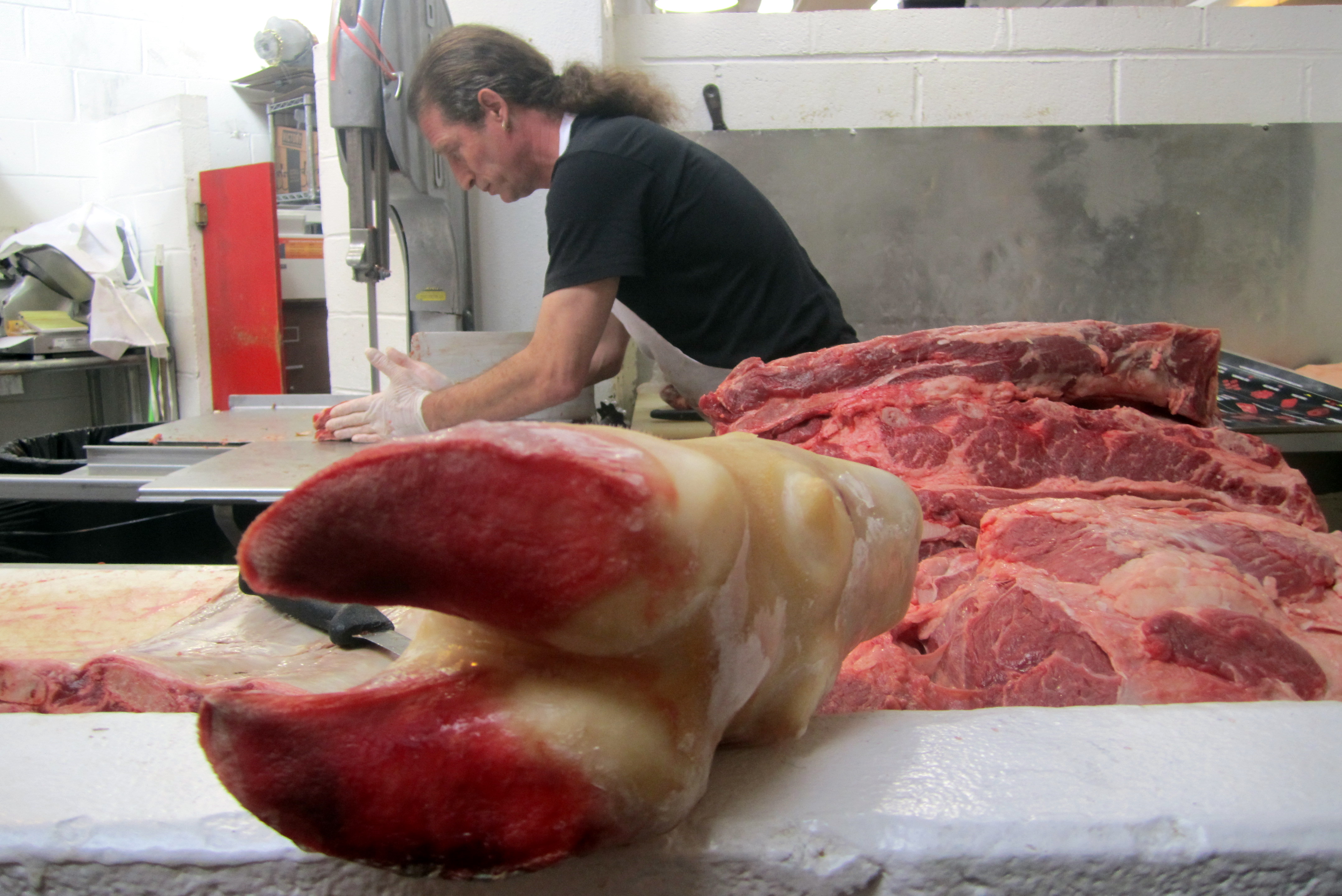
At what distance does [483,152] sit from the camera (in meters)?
2.35

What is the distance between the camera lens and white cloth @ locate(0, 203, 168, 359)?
4.98 m

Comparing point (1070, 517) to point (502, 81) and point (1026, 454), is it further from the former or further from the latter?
point (502, 81)

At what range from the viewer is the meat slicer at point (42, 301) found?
186 inches

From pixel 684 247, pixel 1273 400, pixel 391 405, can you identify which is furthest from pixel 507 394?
pixel 1273 400

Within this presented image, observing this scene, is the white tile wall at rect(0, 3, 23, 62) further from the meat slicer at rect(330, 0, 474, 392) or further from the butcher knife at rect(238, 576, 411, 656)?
the butcher knife at rect(238, 576, 411, 656)

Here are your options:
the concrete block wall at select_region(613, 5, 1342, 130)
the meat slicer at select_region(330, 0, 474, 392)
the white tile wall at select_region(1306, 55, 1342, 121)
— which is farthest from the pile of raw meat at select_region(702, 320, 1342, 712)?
the white tile wall at select_region(1306, 55, 1342, 121)

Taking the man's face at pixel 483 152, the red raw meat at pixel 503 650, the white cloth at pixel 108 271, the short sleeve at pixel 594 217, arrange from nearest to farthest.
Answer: the red raw meat at pixel 503 650 → the short sleeve at pixel 594 217 → the man's face at pixel 483 152 → the white cloth at pixel 108 271

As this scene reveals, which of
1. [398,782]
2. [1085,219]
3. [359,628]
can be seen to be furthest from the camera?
[1085,219]

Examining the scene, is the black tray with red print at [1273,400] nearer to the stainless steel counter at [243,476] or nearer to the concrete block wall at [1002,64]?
the concrete block wall at [1002,64]

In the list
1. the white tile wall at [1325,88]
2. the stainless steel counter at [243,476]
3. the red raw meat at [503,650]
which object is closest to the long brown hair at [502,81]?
Result: the stainless steel counter at [243,476]

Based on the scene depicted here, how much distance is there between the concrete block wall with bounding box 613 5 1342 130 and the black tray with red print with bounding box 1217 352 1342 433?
3.58 feet

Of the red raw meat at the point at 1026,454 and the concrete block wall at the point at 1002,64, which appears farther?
the concrete block wall at the point at 1002,64

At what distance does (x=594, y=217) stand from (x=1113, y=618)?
1539mm

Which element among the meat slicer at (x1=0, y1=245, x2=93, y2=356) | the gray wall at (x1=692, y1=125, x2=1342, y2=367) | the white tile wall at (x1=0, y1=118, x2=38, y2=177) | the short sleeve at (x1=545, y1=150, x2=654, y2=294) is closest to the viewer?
the short sleeve at (x1=545, y1=150, x2=654, y2=294)
